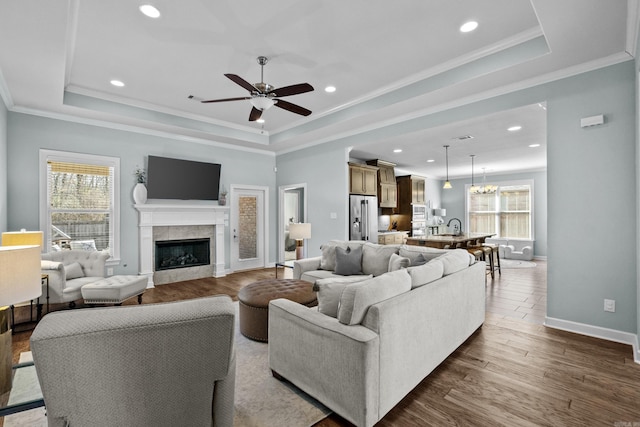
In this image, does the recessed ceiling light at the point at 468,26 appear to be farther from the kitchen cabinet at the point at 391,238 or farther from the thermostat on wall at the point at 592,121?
the kitchen cabinet at the point at 391,238

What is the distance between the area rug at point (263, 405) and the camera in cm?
189

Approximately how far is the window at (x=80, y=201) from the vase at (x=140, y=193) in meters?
0.26

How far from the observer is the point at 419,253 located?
3.67 meters

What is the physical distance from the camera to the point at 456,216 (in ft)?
35.7

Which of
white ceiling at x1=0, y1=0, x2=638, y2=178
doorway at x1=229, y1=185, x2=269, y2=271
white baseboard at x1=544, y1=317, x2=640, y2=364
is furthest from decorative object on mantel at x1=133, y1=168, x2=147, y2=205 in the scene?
white baseboard at x1=544, y1=317, x2=640, y2=364

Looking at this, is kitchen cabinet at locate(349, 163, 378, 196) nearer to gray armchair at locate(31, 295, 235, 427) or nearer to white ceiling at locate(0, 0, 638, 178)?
white ceiling at locate(0, 0, 638, 178)

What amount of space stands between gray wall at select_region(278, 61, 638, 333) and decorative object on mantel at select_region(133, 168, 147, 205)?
19.0ft

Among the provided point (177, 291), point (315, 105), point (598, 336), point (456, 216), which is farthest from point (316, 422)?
point (456, 216)

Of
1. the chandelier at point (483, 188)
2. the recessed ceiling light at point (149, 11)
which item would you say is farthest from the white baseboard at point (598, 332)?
the recessed ceiling light at point (149, 11)

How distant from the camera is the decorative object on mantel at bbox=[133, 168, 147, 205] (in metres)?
5.25

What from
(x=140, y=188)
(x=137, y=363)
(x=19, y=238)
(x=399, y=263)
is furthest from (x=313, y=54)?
(x=140, y=188)

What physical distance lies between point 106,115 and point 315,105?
327cm

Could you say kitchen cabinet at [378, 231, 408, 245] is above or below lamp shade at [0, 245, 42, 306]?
below

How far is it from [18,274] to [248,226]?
5.47 meters
